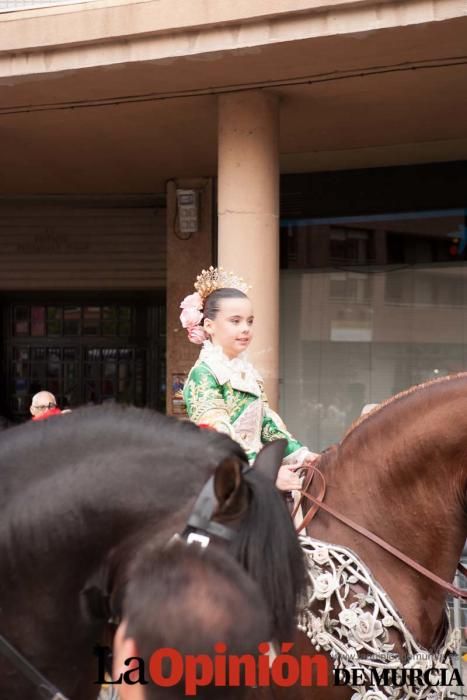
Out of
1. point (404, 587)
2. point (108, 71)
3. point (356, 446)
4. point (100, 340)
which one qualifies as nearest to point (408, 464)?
point (356, 446)

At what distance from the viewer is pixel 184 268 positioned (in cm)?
980

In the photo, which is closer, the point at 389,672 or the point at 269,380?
the point at 389,672

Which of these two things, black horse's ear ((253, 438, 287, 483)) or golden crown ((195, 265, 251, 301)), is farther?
golden crown ((195, 265, 251, 301))

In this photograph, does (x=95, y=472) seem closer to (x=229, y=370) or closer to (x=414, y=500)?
(x=414, y=500)

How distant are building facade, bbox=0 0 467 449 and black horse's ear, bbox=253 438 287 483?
4671mm

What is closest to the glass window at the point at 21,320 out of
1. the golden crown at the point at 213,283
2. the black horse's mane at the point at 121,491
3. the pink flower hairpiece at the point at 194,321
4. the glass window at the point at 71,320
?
the glass window at the point at 71,320

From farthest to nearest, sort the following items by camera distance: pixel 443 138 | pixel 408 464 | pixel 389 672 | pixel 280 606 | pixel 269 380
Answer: pixel 443 138 → pixel 269 380 → pixel 408 464 → pixel 389 672 → pixel 280 606

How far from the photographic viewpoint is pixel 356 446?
9.08 ft

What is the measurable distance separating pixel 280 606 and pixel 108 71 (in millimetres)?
5860

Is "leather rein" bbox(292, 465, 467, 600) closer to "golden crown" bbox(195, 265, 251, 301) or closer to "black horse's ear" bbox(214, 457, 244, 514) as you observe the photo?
"golden crown" bbox(195, 265, 251, 301)

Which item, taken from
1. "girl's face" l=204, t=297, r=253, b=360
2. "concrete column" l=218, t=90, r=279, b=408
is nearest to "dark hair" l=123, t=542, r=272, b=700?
"girl's face" l=204, t=297, r=253, b=360

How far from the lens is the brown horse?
2584 mm

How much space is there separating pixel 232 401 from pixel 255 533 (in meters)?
1.79

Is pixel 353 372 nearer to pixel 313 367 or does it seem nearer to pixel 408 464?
pixel 313 367
